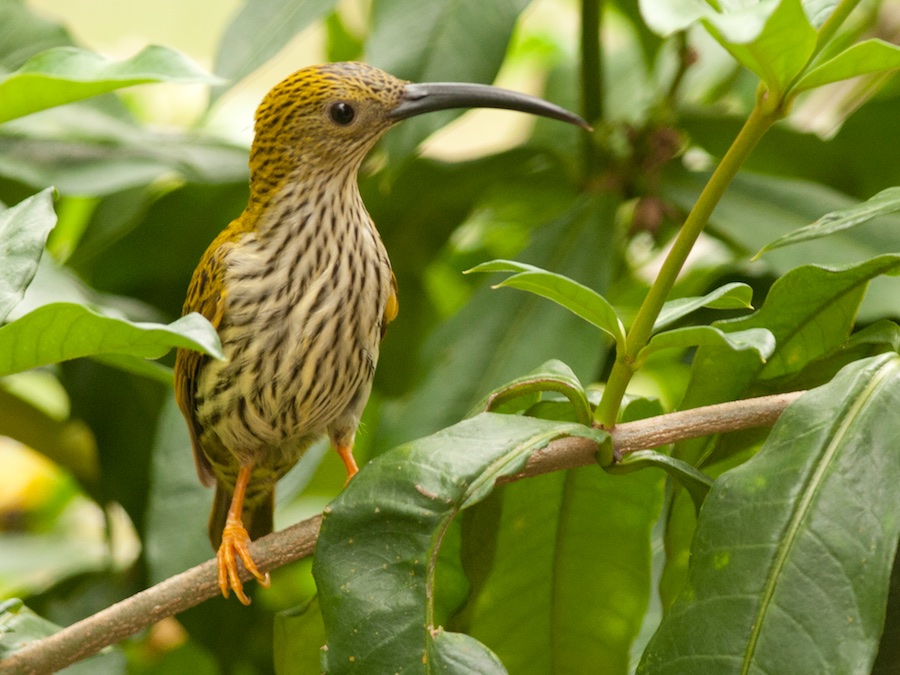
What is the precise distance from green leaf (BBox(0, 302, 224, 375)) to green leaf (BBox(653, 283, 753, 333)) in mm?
492

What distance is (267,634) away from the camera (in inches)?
86.7

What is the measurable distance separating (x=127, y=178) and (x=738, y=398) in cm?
126

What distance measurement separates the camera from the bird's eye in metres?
1.62

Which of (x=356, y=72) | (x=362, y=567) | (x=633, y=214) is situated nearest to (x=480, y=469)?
(x=362, y=567)

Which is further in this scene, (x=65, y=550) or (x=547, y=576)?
(x=65, y=550)

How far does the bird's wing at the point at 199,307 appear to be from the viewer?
1.59 metres

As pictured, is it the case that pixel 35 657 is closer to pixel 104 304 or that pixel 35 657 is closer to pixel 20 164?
pixel 104 304

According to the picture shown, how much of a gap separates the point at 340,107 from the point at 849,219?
30.8 inches

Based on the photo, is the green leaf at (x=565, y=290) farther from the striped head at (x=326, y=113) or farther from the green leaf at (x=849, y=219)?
the striped head at (x=326, y=113)

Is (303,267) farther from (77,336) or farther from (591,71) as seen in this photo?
(591,71)

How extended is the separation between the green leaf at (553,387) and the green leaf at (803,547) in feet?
0.61

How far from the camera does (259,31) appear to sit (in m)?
1.89

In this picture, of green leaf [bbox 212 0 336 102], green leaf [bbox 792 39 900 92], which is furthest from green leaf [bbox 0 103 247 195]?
green leaf [bbox 792 39 900 92]

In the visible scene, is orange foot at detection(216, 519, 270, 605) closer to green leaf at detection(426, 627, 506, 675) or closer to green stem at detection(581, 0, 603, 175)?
green leaf at detection(426, 627, 506, 675)
